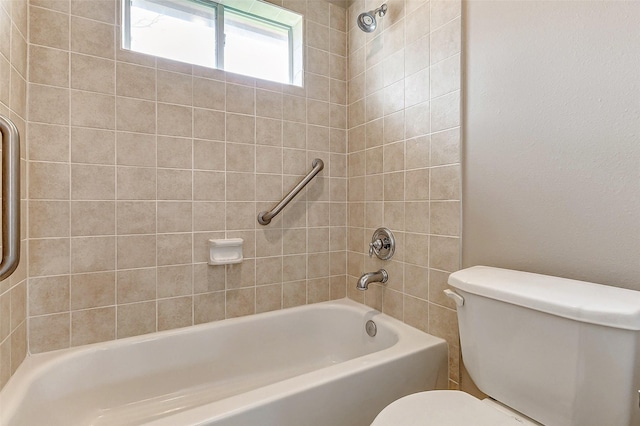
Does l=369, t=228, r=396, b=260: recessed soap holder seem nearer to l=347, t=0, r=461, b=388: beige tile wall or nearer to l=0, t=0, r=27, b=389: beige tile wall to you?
l=347, t=0, r=461, b=388: beige tile wall

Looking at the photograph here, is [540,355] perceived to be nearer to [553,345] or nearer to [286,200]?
[553,345]

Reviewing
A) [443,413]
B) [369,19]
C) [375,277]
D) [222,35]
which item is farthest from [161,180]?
[443,413]

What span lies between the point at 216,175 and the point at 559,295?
56.8 inches

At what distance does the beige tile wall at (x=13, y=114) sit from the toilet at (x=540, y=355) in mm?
1220

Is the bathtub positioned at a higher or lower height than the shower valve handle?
lower

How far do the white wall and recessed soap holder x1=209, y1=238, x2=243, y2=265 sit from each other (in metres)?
1.06

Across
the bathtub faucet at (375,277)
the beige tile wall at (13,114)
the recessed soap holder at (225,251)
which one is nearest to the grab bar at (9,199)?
the beige tile wall at (13,114)

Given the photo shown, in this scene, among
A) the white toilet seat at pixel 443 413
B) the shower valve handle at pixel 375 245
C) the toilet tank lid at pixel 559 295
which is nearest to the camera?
the toilet tank lid at pixel 559 295

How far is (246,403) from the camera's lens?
0.91 metres

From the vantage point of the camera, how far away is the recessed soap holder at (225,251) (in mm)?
1556

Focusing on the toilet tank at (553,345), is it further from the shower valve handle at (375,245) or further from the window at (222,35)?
the window at (222,35)

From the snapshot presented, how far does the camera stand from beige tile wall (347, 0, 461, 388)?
1.33 m

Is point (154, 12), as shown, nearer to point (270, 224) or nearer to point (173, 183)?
point (173, 183)

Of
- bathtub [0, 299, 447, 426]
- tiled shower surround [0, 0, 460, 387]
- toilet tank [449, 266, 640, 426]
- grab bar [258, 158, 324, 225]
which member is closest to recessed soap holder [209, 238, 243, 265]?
tiled shower surround [0, 0, 460, 387]
